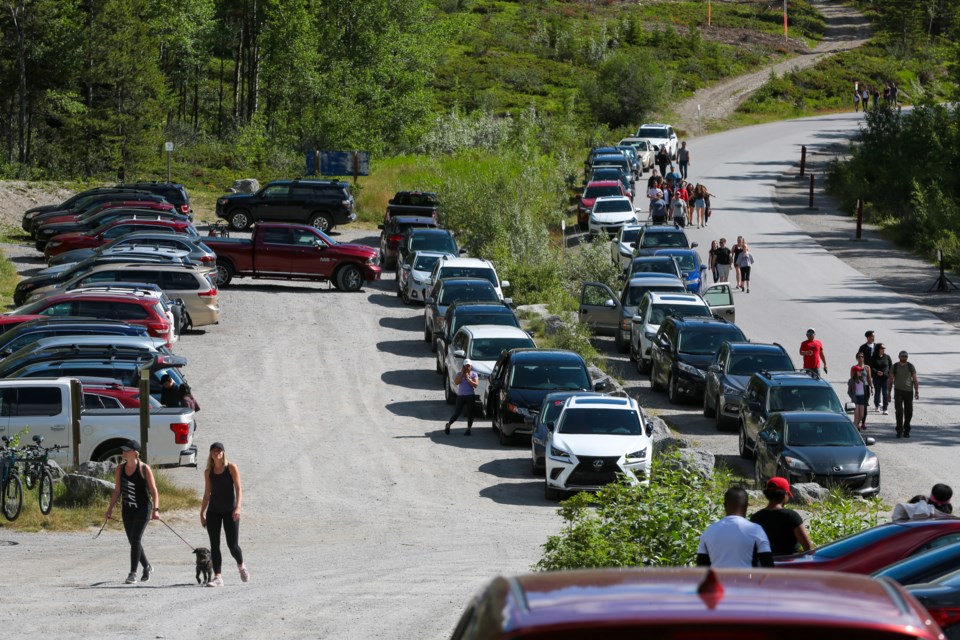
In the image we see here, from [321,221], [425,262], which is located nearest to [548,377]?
[425,262]

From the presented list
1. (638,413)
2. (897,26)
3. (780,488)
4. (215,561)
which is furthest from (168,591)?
(897,26)

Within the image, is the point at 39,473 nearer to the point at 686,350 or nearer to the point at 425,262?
the point at 686,350

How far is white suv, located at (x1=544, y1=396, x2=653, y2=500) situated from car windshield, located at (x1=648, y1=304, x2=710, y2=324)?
9.23 meters

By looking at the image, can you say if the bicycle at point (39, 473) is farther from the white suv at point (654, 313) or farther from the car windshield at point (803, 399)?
the white suv at point (654, 313)

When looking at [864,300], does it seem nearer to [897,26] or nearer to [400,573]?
[400,573]

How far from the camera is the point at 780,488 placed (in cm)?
1001

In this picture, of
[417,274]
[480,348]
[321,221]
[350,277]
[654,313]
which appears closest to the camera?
[480,348]

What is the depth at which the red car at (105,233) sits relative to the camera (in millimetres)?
39062

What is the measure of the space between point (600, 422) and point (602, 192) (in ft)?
95.8

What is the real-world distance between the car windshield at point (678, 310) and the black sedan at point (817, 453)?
30.8 feet

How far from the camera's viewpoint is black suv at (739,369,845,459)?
22578 millimetres

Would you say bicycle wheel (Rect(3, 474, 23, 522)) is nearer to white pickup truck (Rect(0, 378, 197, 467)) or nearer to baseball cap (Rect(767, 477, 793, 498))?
white pickup truck (Rect(0, 378, 197, 467))

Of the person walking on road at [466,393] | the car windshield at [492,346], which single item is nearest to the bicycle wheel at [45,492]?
the person walking on road at [466,393]

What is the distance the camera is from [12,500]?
56.6ft
